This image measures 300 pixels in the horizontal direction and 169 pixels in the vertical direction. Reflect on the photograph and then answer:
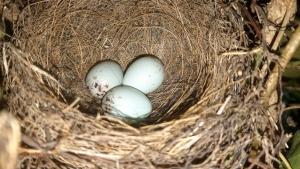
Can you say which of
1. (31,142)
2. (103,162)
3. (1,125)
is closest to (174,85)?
(103,162)

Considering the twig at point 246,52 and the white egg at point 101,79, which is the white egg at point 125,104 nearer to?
the white egg at point 101,79

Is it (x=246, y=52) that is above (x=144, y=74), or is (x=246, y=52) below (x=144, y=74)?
below

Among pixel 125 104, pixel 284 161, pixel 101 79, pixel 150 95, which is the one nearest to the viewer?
pixel 284 161

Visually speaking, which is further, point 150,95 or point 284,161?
point 150,95

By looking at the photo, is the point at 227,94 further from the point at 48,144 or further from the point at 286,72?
the point at 48,144

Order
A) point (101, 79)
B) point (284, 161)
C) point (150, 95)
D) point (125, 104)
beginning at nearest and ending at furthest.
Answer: point (284, 161)
point (125, 104)
point (101, 79)
point (150, 95)

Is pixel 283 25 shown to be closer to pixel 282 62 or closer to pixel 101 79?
pixel 282 62

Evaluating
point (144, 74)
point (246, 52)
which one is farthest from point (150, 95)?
point (246, 52)

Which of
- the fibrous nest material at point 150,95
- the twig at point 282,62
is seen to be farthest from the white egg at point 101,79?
the twig at point 282,62
